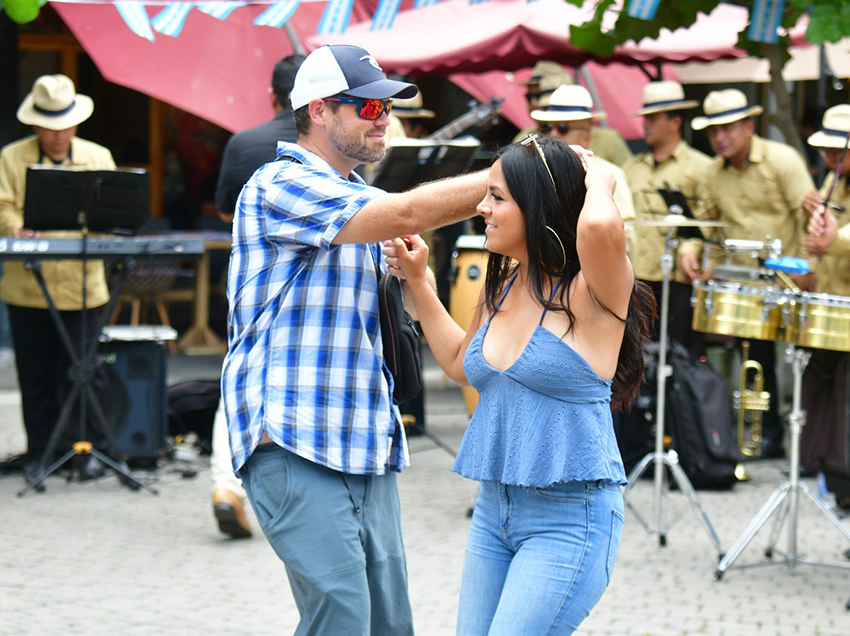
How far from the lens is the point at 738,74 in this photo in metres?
10.5

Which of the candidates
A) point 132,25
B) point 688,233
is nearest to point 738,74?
point 688,233

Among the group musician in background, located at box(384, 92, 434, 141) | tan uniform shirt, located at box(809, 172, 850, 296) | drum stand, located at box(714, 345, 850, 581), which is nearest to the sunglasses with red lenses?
drum stand, located at box(714, 345, 850, 581)

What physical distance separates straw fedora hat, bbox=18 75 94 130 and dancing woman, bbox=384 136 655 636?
15.4ft

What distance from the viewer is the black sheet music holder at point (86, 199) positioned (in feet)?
21.5

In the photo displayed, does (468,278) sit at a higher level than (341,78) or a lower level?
lower

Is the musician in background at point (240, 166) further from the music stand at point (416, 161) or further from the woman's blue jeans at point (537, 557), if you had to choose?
the woman's blue jeans at point (537, 557)

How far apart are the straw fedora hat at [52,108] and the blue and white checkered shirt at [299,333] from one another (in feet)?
14.6

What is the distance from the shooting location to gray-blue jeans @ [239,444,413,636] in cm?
293

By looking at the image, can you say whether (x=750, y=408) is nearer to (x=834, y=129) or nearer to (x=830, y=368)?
(x=830, y=368)

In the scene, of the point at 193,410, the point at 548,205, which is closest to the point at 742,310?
the point at 548,205

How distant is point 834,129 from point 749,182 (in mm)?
1334

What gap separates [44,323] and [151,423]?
2.94 feet

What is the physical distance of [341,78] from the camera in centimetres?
297

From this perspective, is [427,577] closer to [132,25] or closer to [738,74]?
[132,25]
